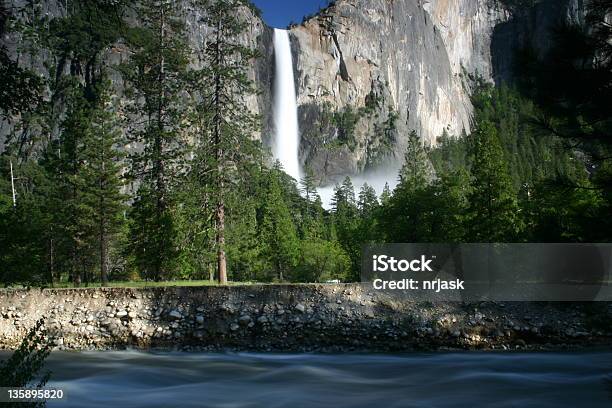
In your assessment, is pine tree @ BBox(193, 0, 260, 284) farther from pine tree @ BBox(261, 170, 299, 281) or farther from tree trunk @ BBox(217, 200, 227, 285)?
pine tree @ BBox(261, 170, 299, 281)

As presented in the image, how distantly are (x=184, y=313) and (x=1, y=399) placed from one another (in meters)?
16.2

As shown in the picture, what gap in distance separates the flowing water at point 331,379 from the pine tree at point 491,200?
1002cm

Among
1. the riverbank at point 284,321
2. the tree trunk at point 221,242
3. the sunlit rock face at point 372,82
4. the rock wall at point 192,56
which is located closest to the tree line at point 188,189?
the tree trunk at point 221,242

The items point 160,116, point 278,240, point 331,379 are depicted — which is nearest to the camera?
point 331,379

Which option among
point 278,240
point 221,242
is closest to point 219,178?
point 221,242

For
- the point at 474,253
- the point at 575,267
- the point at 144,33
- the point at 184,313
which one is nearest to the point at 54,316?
the point at 184,313

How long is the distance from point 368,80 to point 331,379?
419 feet

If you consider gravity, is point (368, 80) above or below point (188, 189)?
above

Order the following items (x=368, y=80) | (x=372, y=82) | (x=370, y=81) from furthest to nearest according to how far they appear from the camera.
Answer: (x=372, y=82)
(x=370, y=81)
(x=368, y=80)

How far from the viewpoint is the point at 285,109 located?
395ft

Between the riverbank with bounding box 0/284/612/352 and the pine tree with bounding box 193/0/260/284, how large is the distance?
5.43m

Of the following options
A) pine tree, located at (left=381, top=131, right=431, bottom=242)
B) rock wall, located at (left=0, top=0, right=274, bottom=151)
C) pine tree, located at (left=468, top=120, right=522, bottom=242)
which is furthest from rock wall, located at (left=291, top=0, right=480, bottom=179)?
pine tree, located at (left=468, top=120, right=522, bottom=242)

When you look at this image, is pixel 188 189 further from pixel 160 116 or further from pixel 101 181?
pixel 101 181

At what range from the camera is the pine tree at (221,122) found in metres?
27.2
